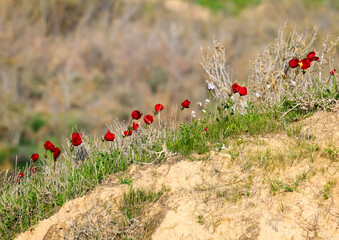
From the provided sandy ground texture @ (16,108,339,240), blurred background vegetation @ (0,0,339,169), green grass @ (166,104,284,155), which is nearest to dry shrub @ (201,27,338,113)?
green grass @ (166,104,284,155)

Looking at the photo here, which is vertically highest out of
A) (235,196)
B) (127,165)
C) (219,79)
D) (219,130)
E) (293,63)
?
(293,63)

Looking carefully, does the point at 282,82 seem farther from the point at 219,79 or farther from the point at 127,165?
the point at 127,165

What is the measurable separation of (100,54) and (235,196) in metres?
24.4

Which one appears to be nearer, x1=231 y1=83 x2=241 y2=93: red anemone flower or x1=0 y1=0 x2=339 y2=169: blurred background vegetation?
x1=231 y1=83 x2=241 y2=93: red anemone flower

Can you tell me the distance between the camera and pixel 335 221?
3.25 metres

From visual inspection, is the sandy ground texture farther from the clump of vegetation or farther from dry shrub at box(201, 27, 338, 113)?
dry shrub at box(201, 27, 338, 113)

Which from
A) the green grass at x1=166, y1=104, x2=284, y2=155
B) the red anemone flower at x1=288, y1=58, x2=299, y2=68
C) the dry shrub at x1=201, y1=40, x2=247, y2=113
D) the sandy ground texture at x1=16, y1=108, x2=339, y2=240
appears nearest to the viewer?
the sandy ground texture at x1=16, y1=108, x2=339, y2=240

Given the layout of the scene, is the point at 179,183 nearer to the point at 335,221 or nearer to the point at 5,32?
the point at 335,221

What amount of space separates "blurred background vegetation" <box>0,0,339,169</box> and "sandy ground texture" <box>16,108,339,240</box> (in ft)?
47.5

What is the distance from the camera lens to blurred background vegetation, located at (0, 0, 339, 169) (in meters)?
21.5

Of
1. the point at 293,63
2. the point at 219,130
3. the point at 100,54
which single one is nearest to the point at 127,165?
the point at 219,130

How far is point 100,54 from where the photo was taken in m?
27.0

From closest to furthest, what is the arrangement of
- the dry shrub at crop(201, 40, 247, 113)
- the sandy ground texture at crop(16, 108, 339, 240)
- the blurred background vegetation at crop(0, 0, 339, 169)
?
the sandy ground texture at crop(16, 108, 339, 240) → the dry shrub at crop(201, 40, 247, 113) → the blurred background vegetation at crop(0, 0, 339, 169)

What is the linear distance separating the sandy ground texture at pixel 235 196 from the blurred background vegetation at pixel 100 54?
14468 mm
